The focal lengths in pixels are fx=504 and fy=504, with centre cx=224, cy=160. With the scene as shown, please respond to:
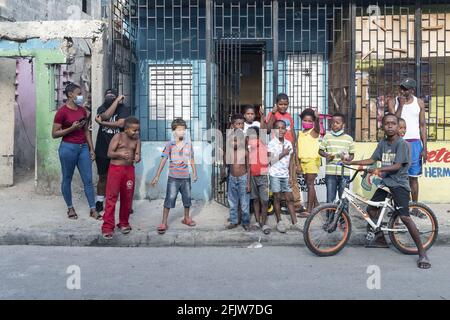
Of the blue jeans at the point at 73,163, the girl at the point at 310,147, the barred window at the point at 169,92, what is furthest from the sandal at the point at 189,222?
the barred window at the point at 169,92

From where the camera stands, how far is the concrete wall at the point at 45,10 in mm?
9977

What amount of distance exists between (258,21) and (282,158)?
4.54m

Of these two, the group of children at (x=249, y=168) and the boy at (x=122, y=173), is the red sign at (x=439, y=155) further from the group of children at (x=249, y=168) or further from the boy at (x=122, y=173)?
the boy at (x=122, y=173)

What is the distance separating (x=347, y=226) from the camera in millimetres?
5734

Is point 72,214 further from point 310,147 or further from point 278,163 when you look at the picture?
point 310,147

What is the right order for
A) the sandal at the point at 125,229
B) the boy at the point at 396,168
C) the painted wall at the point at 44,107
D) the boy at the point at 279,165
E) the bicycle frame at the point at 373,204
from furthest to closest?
the painted wall at the point at 44,107 < the boy at the point at 279,165 < the sandal at the point at 125,229 < the bicycle frame at the point at 373,204 < the boy at the point at 396,168

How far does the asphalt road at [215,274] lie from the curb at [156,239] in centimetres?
20

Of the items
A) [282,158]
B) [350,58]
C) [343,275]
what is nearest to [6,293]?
[343,275]

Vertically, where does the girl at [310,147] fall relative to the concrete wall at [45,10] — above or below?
below

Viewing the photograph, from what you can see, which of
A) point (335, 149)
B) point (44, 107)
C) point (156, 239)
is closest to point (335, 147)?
point (335, 149)

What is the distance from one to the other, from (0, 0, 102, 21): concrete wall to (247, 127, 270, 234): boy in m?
6.07
